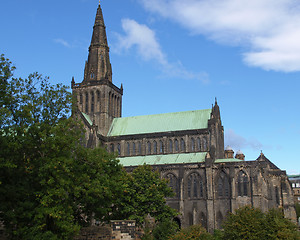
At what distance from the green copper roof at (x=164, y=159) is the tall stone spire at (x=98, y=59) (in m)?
17.5

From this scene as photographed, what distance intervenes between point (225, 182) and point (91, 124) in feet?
89.6

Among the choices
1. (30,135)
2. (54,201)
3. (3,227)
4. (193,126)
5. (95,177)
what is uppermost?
(193,126)

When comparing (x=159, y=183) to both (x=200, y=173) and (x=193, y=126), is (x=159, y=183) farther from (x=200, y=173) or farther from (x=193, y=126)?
(x=193, y=126)

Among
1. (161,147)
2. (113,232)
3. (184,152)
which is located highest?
(161,147)

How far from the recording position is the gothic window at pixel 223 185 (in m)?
65.9

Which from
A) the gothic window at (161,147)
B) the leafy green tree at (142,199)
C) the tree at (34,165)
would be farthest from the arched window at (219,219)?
the tree at (34,165)

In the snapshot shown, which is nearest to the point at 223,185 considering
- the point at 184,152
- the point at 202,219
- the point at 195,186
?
the point at 195,186

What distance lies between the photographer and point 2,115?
82.6 ft

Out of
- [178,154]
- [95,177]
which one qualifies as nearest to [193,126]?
[178,154]

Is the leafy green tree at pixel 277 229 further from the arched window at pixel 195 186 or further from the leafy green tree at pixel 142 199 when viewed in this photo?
the arched window at pixel 195 186

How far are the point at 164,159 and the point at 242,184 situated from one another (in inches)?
574

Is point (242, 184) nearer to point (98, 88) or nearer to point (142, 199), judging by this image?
point (142, 199)

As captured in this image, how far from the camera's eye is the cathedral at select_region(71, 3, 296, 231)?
65375 millimetres

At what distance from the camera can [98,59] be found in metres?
80.9
